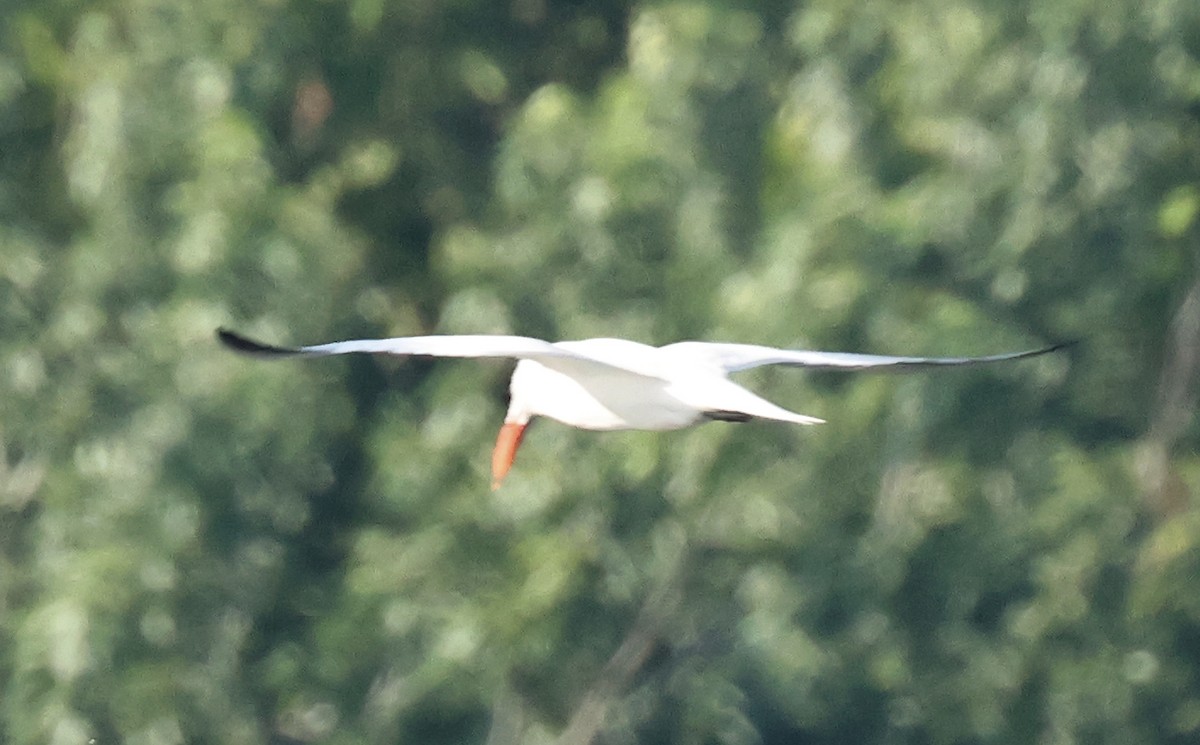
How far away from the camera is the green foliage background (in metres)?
11.1

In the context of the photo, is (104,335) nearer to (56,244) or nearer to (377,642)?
(56,244)

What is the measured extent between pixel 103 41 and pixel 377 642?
9.77ft

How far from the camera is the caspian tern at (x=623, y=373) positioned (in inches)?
224

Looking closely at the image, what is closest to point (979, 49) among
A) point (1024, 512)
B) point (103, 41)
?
point (1024, 512)

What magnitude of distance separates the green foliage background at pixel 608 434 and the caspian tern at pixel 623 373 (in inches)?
159

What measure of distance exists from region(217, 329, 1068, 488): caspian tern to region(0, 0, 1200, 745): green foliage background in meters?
4.05

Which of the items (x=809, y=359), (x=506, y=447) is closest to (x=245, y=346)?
(x=809, y=359)

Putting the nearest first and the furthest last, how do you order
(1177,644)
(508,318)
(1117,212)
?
(508,318) < (1117,212) < (1177,644)

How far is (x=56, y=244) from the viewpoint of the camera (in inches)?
468

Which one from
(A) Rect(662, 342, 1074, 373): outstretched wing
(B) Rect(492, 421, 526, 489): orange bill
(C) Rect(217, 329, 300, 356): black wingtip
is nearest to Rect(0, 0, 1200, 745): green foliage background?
(B) Rect(492, 421, 526, 489): orange bill

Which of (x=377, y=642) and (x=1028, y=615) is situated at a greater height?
(x=1028, y=615)

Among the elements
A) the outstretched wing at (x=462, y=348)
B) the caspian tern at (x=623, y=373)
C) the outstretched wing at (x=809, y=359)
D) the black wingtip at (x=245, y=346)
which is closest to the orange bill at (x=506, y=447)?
the caspian tern at (x=623, y=373)

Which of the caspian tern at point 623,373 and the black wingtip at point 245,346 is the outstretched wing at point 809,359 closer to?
the caspian tern at point 623,373

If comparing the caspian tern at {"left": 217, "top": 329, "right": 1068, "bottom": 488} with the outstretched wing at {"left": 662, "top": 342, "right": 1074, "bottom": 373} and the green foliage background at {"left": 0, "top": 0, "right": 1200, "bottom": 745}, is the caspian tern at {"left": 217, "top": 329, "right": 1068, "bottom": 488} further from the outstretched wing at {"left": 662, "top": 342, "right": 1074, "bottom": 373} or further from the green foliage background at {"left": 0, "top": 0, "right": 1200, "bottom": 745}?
the green foliage background at {"left": 0, "top": 0, "right": 1200, "bottom": 745}
